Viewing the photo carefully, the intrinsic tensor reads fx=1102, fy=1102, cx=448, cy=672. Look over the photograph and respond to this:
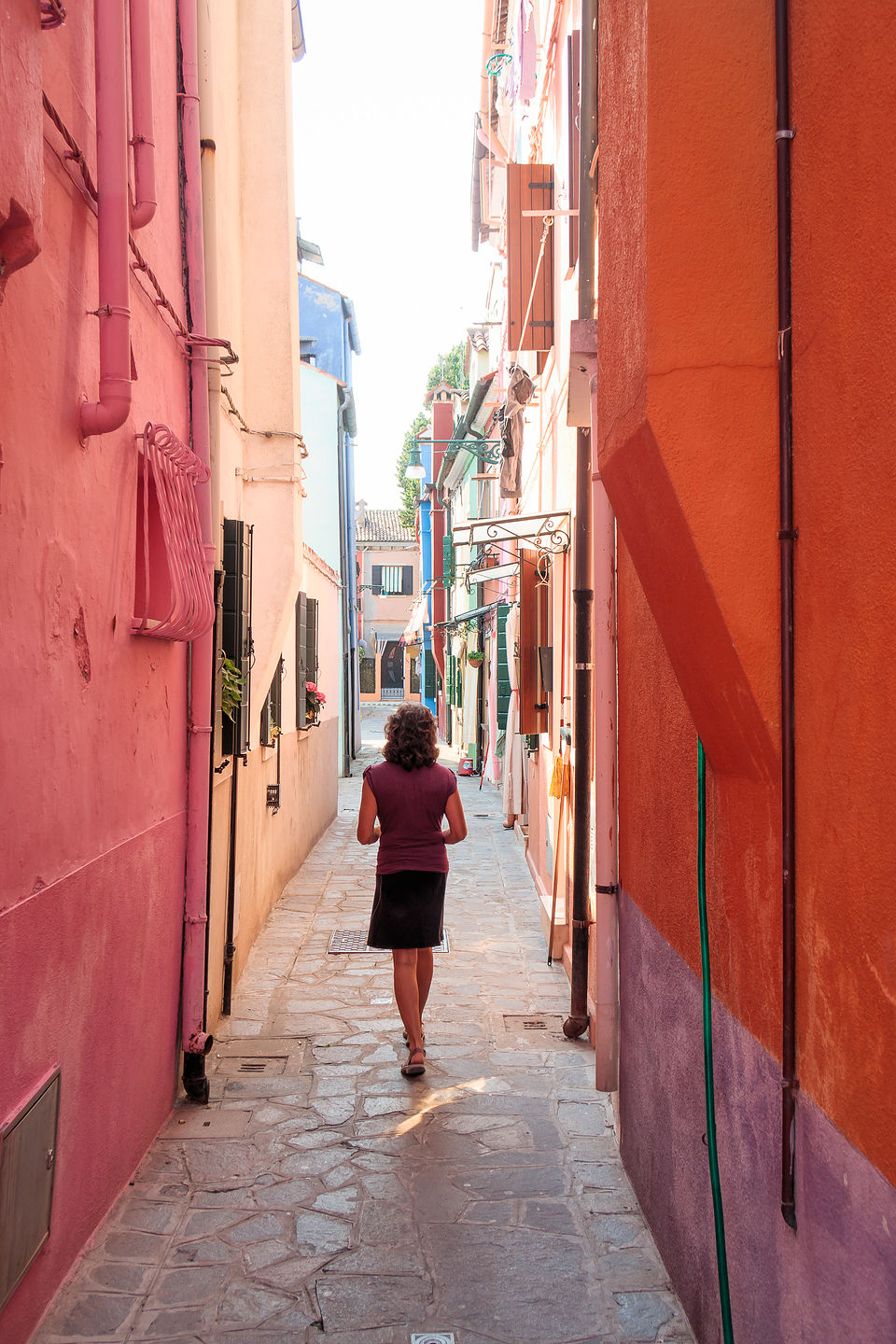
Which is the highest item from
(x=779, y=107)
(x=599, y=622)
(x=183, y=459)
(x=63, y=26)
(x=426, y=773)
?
(x=63, y=26)

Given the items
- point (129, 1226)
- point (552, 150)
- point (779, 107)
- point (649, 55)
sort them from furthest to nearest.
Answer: point (552, 150) → point (129, 1226) → point (649, 55) → point (779, 107)

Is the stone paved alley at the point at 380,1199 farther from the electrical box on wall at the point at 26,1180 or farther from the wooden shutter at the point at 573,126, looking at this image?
the wooden shutter at the point at 573,126

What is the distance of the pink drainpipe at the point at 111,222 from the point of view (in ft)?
12.1

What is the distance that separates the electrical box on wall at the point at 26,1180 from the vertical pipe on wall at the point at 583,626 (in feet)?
11.6

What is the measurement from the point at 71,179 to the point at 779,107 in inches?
91.3

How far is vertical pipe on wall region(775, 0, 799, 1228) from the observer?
8.18 feet

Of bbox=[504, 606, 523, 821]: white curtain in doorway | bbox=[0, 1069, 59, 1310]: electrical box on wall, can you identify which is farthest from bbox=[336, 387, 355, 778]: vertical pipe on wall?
bbox=[0, 1069, 59, 1310]: electrical box on wall

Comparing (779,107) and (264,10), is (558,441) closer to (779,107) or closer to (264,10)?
(264,10)

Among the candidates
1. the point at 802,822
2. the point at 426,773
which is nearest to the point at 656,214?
the point at 802,822

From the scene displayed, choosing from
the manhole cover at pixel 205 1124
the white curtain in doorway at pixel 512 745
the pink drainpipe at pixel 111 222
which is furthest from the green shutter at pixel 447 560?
the pink drainpipe at pixel 111 222

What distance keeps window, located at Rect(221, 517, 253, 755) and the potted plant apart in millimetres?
5815

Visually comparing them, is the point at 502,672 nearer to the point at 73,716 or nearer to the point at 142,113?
the point at 142,113

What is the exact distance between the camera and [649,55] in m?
2.81

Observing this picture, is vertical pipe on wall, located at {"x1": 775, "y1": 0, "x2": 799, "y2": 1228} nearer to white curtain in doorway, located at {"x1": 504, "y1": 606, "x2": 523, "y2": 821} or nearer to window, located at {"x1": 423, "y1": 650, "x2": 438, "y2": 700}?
white curtain in doorway, located at {"x1": 504, "y1": 606, "x2": 523, "y2": 821}
